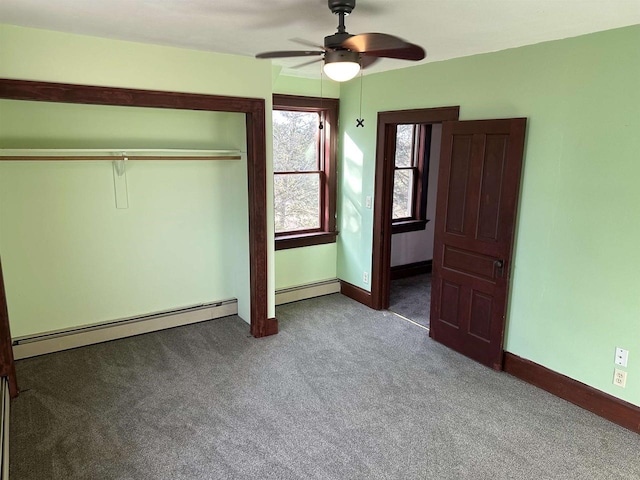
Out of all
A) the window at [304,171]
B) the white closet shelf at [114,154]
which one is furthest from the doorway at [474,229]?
the white closet shelf at [114,154]

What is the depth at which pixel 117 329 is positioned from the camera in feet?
13.2

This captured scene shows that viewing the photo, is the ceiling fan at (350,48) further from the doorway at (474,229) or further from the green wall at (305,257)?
the green wall at (305,257)

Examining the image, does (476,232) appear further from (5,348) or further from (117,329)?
(5,348)

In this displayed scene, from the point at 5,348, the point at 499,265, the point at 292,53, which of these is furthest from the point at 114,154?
the point at 499,265

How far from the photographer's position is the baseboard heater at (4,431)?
231 centimetres

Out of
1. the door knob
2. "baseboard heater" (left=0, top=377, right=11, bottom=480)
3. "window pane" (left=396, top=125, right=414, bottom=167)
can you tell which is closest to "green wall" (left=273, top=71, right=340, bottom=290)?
"window pane" (left=396, top=125, right=414, bottom=167)

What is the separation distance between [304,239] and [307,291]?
0.64 metres

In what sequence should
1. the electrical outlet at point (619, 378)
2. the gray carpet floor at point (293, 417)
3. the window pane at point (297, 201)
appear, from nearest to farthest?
the gray carpet floor at point (293, 417), the electrical outlet at point (619, 378), the window pane at point (297, 201)

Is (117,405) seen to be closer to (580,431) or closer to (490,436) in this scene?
(490,436)

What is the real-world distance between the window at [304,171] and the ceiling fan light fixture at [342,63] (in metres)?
2.44

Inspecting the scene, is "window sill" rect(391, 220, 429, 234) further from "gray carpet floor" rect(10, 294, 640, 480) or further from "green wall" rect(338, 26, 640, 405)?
"green wall" rect(338, 26, 640, 405)

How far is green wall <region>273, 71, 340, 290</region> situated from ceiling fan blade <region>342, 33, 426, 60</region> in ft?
8.18

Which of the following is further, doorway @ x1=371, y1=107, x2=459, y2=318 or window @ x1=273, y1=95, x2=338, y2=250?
window @ x1=273, y1=95, x2=338, y2=250

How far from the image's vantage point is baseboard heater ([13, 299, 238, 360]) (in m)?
3.66
